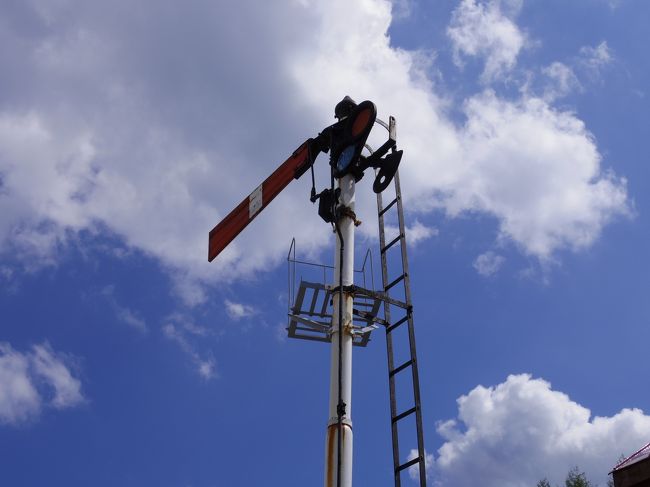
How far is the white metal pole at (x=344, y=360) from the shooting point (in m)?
9.31

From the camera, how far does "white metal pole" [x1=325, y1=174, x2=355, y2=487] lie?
9312 millimetres

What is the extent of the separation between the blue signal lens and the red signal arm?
861mm

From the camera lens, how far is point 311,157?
12.6 m

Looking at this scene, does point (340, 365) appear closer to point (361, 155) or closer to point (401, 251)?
point (401, 251)

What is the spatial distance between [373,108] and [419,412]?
4.47 m

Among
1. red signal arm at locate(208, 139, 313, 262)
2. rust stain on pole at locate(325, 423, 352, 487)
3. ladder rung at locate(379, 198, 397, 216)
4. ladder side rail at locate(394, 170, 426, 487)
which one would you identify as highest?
red signal arm at locate(208, 139, 313, 262)

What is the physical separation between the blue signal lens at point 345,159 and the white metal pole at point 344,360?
0.52 ft

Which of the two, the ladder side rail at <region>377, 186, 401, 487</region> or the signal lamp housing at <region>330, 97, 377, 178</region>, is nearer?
the ladder side rail at <region>377, 186, 401, 487</region>

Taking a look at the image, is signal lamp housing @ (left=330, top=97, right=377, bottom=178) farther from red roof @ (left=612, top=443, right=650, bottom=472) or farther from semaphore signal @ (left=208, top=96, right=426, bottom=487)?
red roof @ (left=612, top=443, right=650, bottom=472)

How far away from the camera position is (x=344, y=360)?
10016 mm

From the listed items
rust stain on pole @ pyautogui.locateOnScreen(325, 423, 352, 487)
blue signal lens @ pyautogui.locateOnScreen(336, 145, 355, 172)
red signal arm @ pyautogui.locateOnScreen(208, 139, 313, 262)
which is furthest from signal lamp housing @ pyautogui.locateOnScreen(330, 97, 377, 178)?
rust stain on pole @ pyautogui.locateOnScreen(325, 423, 352, 487)

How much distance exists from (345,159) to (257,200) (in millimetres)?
2521

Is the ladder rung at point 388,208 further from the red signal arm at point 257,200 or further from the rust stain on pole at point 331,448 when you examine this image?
the rust stain on pole at point 331,448

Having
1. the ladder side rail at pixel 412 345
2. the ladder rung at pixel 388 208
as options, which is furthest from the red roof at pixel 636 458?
the ladder rung at pixel 388 208
